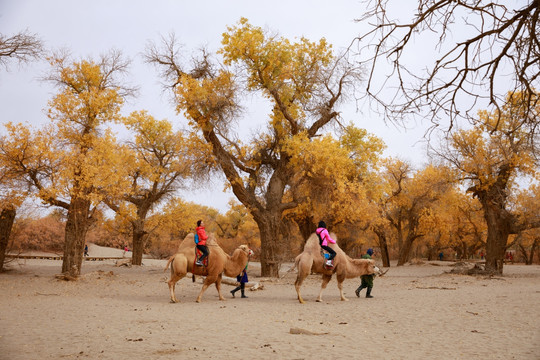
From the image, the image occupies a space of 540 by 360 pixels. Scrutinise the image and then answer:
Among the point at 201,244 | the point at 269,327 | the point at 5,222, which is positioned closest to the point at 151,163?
the point at 5,222

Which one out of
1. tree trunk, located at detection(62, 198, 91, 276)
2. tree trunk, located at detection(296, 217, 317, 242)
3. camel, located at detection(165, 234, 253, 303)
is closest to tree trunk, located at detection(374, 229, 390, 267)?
tree trunk, located at detection(296, 217, 317, 242)

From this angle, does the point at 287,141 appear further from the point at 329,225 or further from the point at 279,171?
the point at 329,225

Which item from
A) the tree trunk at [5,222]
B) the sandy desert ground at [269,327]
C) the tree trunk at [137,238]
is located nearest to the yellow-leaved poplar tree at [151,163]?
the tree trunk at [137,238]

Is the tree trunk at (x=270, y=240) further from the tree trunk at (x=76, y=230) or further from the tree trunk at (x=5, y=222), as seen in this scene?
the tree trunk at (x=5, y=222)

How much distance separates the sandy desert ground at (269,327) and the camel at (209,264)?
0.72 metres

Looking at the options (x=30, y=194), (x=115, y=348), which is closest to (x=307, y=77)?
(x=30, y=194)

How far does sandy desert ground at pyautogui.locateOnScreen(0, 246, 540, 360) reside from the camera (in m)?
6.29

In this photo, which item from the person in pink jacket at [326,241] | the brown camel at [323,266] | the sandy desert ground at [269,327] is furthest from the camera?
the person in pink jacket at [326,241]

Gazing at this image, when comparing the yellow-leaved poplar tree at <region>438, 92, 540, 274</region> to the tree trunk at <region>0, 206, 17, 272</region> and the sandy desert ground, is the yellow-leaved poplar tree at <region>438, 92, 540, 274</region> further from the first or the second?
the tree trunk at <region>0, 206, 17, 272</region>

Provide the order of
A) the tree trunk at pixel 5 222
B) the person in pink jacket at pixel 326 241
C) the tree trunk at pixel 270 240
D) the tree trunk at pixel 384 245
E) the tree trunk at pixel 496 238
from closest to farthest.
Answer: the person in pink jacket at pixel 326 241 < the tree trunk at pixel 5 222 < the tree trunk at pixel 270 240 < the tree trunk at pixel 496 238 < the tree trunk at pixel 384 245

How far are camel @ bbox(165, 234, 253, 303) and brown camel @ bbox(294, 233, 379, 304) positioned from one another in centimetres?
200

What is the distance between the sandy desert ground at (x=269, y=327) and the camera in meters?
6.29

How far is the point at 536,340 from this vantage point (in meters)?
6.94

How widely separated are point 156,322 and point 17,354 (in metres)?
3.23
